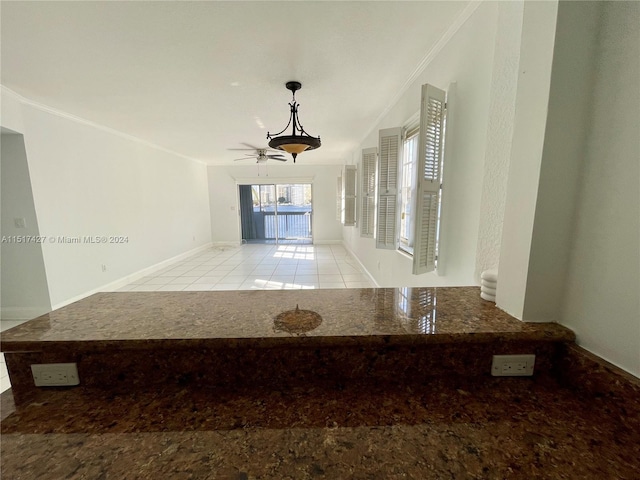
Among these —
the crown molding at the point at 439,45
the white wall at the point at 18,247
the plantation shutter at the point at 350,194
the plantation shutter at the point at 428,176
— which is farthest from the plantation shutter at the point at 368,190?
the white wall at the point at 18,247

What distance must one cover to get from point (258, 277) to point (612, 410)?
4.52m

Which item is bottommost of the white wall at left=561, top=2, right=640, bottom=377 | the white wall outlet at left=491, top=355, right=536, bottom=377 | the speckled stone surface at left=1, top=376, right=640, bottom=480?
the speckled stone surface at left=1, top=376, right=640, bottom=480

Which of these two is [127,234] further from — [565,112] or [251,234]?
[565,112]

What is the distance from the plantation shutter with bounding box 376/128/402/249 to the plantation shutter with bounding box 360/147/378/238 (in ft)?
2.81

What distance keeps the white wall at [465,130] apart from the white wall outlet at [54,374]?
1.85 metres

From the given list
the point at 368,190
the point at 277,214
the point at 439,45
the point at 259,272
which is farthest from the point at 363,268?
the point at 277,214

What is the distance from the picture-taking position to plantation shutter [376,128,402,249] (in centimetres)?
262

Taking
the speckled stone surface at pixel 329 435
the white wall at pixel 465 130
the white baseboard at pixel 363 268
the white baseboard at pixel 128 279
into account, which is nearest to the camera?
the speckled stone surface at pixel 329 435

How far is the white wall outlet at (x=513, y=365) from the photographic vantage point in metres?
0.82

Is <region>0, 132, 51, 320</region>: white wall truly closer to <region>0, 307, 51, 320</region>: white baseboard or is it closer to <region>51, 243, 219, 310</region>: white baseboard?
<region>0, 307, 51, 320</region>: white baseboard

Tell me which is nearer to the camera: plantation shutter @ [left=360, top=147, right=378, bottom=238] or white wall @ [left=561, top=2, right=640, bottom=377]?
white wall @ [left=561, top=2, right=640, bottom=377]

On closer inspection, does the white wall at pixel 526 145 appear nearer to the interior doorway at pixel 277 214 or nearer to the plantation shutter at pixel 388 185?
the plantation shutter at pixel 388 185

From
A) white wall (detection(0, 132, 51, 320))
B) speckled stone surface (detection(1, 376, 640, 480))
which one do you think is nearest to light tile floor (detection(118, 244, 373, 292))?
white wall (detection(0, 132, 51, 320))

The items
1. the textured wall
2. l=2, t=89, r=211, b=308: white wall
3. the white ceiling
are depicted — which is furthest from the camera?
l=2, t=89, r=211, b=308: white wall
